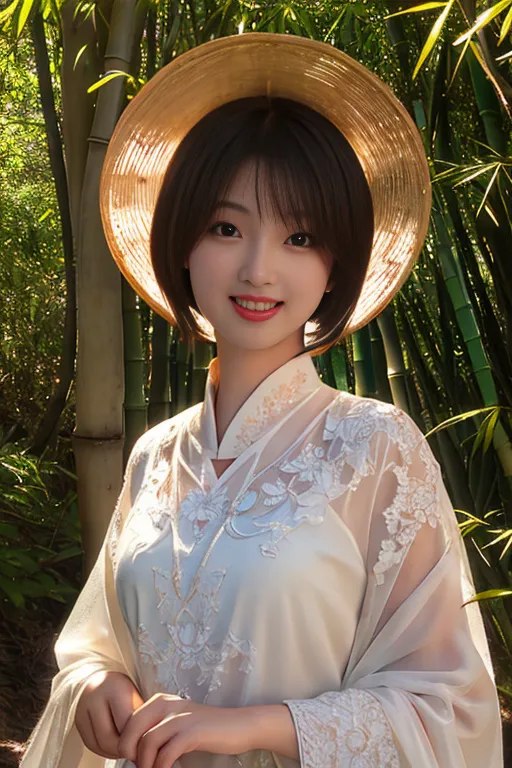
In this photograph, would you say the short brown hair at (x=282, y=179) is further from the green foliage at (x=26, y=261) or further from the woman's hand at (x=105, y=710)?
the green foliage at (x=26, y=261)

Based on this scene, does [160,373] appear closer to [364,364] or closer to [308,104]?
[364,364]

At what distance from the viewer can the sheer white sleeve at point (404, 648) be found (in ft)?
3.50

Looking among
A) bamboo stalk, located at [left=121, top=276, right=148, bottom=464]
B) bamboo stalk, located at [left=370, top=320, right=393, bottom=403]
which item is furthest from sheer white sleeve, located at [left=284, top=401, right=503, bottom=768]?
bamboo stalk, located at [left=121, top=276, right=148, bottom=464]

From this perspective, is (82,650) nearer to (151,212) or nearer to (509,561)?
(151,212)

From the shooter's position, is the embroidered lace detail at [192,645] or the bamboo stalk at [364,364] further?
the bamboo stalk at [364,364]

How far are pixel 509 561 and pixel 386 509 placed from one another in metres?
0.94

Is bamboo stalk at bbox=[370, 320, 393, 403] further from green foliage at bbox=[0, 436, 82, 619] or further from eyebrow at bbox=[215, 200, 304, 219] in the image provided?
green foliage at bbox=[0, 436, 82, 619]

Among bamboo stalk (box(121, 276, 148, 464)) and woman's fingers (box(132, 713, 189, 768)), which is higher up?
bamboo stalk (box(121, 276, 148, 464))

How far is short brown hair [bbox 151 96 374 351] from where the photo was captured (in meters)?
1.17

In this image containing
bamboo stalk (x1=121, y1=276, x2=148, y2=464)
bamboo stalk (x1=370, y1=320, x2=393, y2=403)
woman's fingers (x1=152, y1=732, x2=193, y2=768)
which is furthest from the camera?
bamboo stalk (x1=121, y1=276, x2=148, y2=464)

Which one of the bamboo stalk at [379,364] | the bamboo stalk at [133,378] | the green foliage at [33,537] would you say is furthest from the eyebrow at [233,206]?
the green foliage at [33,537]

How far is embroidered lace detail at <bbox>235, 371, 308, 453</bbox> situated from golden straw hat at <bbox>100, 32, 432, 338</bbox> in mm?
160

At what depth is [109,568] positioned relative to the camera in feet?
4.41

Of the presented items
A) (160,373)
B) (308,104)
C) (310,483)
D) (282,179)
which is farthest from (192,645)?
(160,373)
